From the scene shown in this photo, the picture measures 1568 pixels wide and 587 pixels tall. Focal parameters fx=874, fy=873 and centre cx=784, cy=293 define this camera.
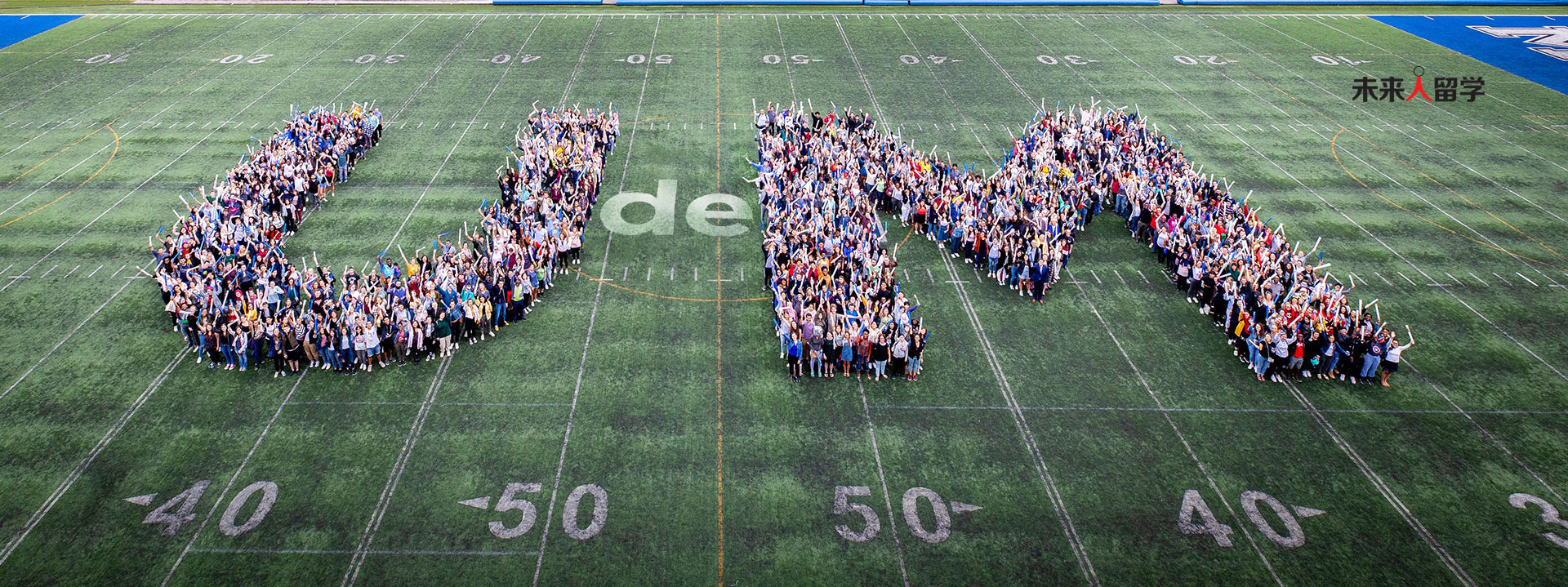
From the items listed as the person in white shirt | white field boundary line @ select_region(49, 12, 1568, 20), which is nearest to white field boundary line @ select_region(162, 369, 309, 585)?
the person in white shirt

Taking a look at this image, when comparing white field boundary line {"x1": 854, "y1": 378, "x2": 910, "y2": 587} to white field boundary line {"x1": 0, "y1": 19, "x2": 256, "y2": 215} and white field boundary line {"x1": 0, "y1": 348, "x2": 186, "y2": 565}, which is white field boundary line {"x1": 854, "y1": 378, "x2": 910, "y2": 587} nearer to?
white field boundary line {"x1": 0, "y1": 348, "x2": 186, "y2": 565}

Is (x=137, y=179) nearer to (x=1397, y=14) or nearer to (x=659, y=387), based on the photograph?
(x=659, y=387)

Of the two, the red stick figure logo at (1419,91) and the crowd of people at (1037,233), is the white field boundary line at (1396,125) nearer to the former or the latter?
the red stick figure logo at (1419,91)

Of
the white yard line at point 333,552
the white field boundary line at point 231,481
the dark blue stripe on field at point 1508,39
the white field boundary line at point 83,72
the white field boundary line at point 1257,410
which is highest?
the dark blue stripe on field at point 1508,39

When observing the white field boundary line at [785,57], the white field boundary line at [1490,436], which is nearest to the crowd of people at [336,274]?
the white field boundary line at [785,57]

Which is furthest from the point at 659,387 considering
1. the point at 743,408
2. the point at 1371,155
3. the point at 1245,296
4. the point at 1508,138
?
the point at 1508,138

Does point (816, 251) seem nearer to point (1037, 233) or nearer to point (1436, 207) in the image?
point (1037, 233)
